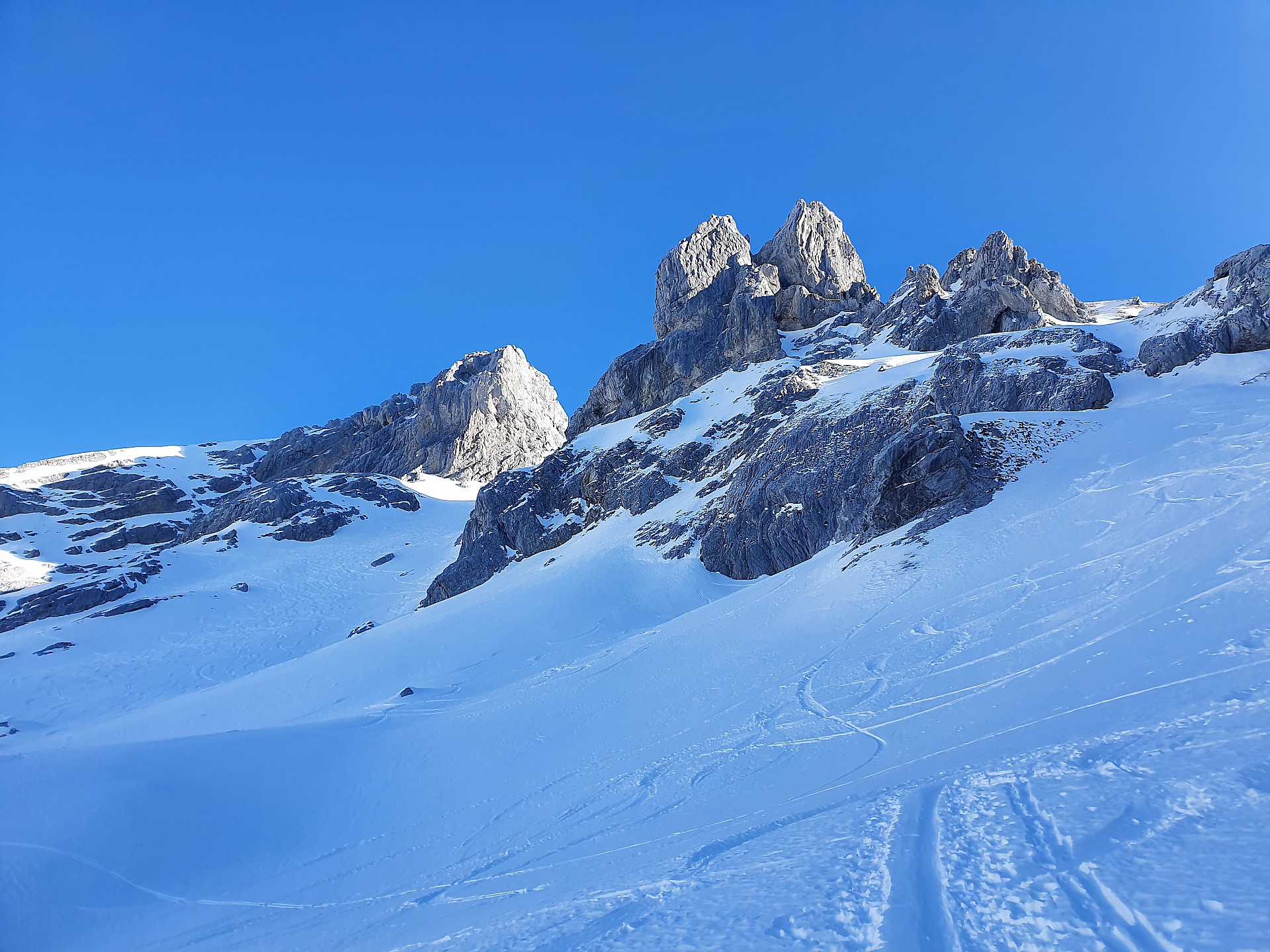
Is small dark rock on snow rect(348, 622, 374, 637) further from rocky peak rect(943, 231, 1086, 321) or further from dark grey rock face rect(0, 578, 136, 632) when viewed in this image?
rocky peak rect(943, 231, 1086, 321)

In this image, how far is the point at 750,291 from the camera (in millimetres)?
70938

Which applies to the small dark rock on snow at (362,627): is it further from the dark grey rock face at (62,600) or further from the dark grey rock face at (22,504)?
the dark grey rock face at (22,504)

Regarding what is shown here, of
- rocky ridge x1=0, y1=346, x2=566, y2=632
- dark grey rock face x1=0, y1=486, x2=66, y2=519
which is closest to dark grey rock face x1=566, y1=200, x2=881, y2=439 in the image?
rocky ridge x1=0, y1=346, x2=566, y2=632

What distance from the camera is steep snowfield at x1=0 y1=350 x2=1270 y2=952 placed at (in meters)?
5.39

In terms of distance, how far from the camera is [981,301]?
49.6 metres

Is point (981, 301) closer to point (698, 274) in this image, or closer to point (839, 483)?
point (839, 483)

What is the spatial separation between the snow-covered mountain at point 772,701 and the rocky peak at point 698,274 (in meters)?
28.6

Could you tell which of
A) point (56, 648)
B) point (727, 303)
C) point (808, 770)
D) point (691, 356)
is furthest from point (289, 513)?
point (808, 770)

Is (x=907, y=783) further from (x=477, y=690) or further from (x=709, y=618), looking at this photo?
(x=477, y=690)

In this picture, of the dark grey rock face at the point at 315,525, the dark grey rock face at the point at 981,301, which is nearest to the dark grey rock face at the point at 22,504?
the dark grey rock face at the point at 315,525

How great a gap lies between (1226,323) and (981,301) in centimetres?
2113

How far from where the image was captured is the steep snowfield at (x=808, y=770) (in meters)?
5.39

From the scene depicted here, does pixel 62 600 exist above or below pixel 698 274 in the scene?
below

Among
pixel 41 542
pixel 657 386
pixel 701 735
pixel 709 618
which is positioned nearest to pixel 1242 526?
pixel 701 735
